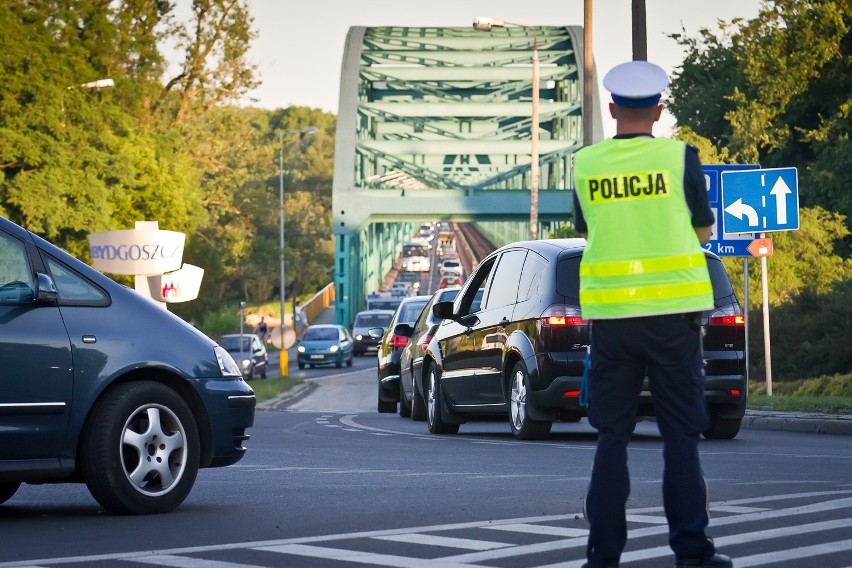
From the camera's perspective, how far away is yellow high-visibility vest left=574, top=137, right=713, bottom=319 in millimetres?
5906

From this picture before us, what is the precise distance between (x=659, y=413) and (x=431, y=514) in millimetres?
2519

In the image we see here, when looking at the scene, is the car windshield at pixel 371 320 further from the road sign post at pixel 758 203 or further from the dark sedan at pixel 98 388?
the dark sedan at pixel 98 388

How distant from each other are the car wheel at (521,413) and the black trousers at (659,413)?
837cm

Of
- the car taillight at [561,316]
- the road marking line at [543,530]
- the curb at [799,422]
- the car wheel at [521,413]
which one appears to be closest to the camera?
the road marking line at [543,530]

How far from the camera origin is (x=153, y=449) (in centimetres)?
861

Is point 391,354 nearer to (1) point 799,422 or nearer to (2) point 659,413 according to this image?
(1) point 799,422

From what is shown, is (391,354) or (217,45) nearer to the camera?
(391,354)

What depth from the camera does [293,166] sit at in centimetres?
14212

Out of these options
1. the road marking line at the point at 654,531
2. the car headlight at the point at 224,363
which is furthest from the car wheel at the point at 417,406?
the road marking line at the point at 654,531

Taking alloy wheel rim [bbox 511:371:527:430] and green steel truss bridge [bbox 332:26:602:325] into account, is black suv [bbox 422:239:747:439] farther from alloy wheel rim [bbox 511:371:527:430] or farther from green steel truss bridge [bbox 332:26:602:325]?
green steel truss bridge [bbox 332:26:602:325]

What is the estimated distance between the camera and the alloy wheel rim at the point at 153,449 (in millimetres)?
8500

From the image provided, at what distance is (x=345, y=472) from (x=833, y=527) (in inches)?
175

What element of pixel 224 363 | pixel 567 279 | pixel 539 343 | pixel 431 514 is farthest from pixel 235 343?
pixel 431 514

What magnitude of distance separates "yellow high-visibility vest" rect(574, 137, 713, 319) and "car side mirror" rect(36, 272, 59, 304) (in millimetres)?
3314
